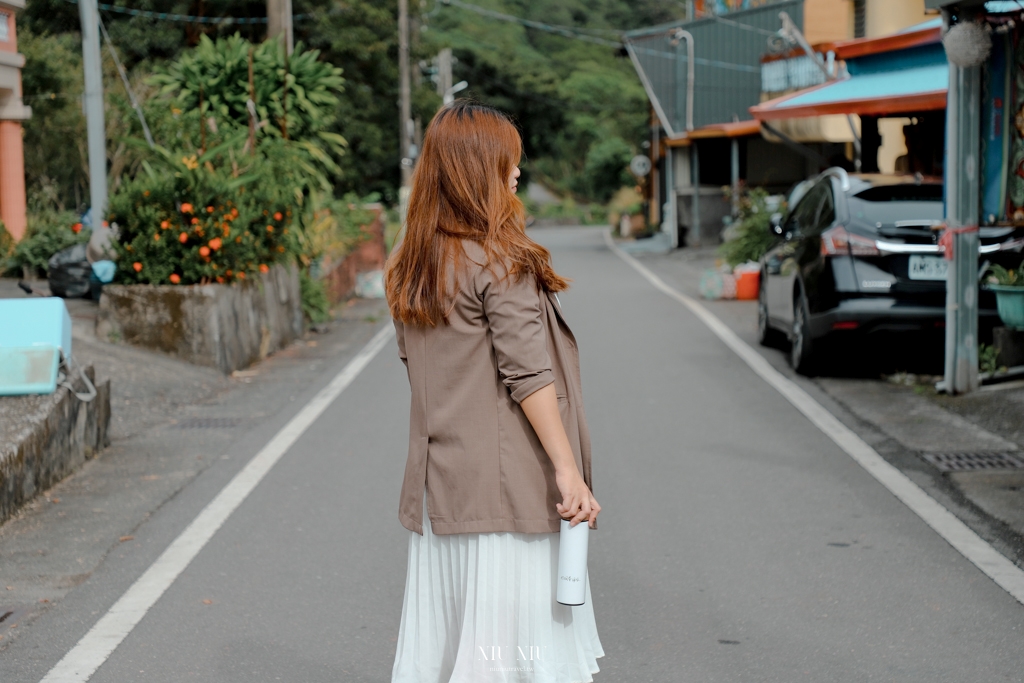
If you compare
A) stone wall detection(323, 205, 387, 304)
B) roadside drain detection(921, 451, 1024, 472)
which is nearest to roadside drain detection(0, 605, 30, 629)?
roadside drain detection(921, 451, 1024, 472)

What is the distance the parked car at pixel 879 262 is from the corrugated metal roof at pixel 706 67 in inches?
1028

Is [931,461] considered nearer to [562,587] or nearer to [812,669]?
[812,669]

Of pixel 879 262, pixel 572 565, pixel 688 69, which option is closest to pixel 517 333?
pixel 572 565

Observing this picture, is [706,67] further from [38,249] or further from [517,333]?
[517,333]

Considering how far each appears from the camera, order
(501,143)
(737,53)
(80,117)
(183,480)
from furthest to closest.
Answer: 1. (737,53)
2. (80,117)
3. (183,480)
4. (501,143)

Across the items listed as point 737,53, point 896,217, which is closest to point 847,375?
point 896,217

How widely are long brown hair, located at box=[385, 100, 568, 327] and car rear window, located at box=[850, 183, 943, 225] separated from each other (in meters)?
7.24

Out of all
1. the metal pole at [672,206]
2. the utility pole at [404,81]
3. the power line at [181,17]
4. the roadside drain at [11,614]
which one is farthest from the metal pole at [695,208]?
the roadside drain at [11,614]

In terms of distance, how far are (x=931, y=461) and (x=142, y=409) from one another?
17.9 ft

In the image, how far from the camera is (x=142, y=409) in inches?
364

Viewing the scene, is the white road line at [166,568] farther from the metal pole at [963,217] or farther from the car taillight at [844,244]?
the metal pole at [963,217]

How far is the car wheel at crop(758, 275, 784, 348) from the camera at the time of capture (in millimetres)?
12016

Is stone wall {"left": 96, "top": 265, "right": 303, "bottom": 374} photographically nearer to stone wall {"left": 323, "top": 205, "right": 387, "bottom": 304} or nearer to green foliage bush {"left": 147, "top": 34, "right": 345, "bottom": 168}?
green foliage bush {"left": 147, "top": 34, "right": 345, "bottom": 168}

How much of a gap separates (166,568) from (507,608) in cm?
275
